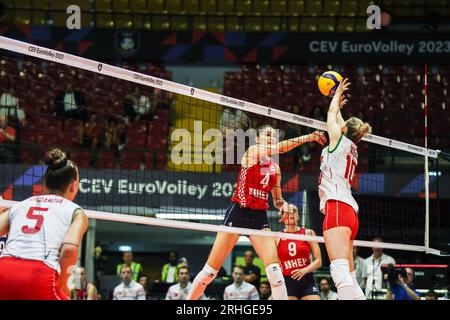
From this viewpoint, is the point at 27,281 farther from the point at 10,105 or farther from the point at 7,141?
the point at 10,105

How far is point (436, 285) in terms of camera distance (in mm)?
13672

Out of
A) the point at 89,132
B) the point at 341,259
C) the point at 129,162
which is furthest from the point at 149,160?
the point at 341,259

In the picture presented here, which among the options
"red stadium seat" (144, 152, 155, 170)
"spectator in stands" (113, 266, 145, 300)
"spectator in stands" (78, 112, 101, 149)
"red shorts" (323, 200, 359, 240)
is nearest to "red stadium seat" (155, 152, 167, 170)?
"red stadium seat" (144, 152, 155, 170)

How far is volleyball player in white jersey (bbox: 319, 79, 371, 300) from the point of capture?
8.24 meters

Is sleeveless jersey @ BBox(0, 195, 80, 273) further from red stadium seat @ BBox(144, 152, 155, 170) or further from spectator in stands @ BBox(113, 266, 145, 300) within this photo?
red stadium seat @ BBox(144, 152, 155, 170)

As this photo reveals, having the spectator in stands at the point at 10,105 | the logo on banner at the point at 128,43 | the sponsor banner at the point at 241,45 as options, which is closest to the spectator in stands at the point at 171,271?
the spectator in stands at the point at 10,105

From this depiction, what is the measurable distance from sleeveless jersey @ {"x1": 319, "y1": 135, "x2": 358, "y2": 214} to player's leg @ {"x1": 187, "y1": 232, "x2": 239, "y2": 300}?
4.76 feet

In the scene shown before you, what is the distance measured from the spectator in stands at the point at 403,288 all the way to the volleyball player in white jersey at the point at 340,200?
4251mm

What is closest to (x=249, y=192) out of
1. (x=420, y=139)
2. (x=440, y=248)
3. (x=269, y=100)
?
(x=440, y=248)

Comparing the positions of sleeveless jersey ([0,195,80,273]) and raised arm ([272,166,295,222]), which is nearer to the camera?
sleeveless jersey ([0,195,80,273])

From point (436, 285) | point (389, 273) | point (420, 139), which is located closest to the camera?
point (389, 273)

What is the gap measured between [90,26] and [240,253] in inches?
309

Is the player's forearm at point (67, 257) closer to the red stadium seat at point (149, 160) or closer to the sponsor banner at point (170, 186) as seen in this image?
the sponsor banner at point (170, 186)
